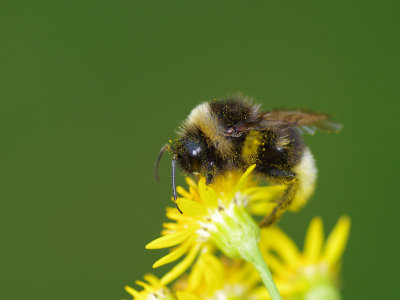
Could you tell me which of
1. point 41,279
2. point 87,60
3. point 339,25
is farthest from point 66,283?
point 339,25

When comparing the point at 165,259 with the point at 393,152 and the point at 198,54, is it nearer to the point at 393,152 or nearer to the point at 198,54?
the point at 393,152

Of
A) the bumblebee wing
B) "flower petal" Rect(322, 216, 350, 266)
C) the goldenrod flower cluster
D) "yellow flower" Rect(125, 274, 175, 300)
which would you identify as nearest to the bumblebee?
the bumblebee wing

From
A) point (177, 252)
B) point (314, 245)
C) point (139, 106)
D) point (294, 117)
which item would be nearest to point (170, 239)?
point (177, 252)

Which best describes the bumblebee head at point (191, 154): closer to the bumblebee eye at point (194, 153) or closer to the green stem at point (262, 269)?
the bumblebee eye at point (194, 153)

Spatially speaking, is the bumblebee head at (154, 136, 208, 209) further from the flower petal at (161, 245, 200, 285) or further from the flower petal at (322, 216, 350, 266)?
the flower petal at (322, 216, 350, 266)

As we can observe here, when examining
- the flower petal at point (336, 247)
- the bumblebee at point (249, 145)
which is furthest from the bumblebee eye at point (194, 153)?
the flower petal at point (336, 247)

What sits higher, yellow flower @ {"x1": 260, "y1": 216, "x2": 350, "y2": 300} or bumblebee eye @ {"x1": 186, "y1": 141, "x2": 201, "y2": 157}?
bumblebee eye @ {"x1": 186, "y1": 141, "x2": 201, "y2": 157}
